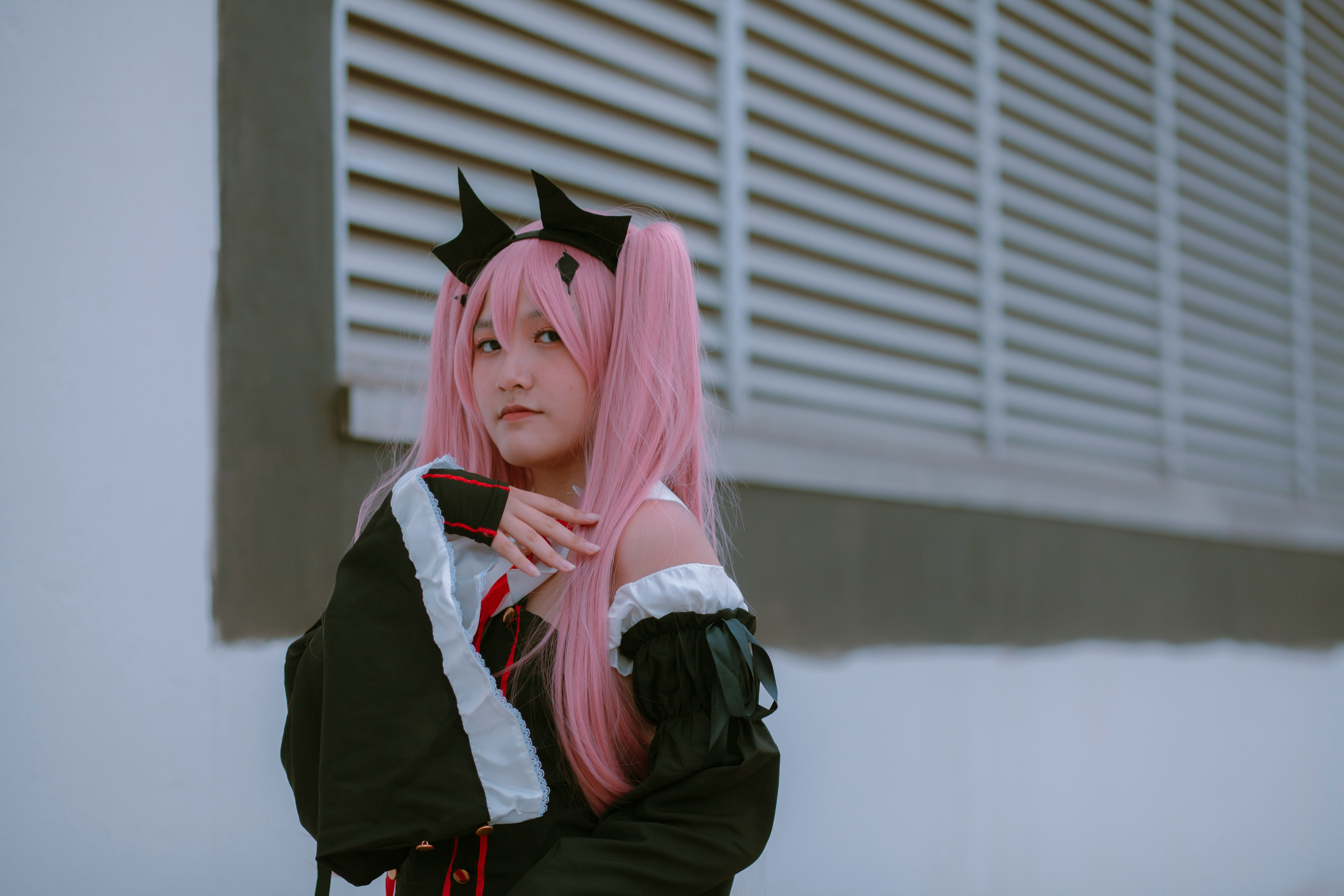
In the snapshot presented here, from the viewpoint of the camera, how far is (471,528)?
4.33 ft

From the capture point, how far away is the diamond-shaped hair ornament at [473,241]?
5.30ft

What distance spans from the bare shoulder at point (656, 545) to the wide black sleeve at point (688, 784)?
0.09m

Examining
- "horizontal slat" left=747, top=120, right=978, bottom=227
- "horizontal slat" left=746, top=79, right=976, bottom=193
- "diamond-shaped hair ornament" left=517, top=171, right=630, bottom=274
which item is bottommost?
"diamond-shaped hair ornament" left=517, top=171, right=630, bottom=274

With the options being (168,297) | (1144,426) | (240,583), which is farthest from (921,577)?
(168,297)

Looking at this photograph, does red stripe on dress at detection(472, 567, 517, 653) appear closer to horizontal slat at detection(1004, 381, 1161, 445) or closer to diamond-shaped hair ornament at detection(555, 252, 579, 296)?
diamond-shaped hair ornament at detection(555, 252, 579, 296)

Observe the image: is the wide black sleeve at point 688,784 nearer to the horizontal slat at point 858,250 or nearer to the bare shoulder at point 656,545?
the bare shoulder at point 656,545

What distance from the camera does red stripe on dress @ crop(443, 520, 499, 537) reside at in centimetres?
132

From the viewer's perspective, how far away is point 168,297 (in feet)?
6.95

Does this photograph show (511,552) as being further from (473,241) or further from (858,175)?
(858,175)

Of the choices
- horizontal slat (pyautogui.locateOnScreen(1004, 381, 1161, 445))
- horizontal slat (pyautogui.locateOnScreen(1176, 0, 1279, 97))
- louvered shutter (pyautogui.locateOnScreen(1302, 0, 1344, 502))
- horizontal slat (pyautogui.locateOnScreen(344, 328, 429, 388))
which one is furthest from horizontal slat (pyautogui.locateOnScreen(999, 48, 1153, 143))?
horizontal slat (pyautogui.locateOnScreen(344, 328, 429, 388))

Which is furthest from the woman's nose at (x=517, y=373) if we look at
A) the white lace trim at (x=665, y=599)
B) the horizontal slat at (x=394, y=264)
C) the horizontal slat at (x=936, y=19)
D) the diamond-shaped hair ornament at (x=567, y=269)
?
the horizontal slat at (x=936, y=19)

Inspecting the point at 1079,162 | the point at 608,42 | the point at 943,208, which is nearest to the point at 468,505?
the point at 608,42

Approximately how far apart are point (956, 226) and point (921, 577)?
1.35 metres

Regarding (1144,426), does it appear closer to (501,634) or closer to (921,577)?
(921,577)
